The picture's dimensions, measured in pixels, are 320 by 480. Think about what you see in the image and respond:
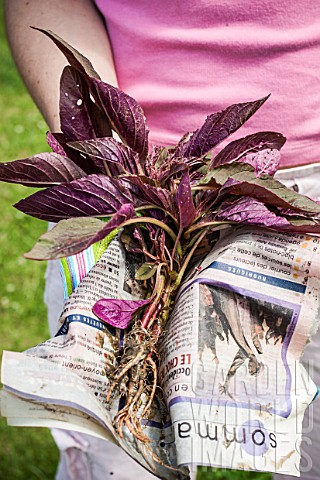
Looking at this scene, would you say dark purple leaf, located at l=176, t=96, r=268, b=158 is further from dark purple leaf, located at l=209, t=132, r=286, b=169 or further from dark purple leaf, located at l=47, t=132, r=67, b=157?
dark purple leaf, located at l=47, t=132, r=67, b=157

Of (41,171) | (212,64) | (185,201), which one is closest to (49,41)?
(212,64)

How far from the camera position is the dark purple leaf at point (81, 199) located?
91cm

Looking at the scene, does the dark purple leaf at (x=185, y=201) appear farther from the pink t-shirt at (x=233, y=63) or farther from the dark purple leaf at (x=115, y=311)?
the pink t-shirt at (x=233, y=63)

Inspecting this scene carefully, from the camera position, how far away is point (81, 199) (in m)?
0.92

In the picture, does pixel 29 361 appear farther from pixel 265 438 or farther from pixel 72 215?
pixel 265 438

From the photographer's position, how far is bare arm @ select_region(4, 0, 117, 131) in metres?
1.25

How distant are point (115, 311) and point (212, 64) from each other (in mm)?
491

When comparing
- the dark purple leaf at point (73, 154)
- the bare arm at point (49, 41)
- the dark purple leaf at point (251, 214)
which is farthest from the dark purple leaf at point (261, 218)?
the bare arm at point (49, 41)

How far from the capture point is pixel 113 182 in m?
A: 0.93

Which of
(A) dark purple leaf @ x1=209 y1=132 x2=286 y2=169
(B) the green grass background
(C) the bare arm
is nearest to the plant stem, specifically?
(A) dark purple leaf @ x1=209 y1=132 x2=286 y2=169

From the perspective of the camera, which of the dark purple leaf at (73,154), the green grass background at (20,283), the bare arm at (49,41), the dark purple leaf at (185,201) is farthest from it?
the green grass background at (20,283)

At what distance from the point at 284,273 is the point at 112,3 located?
641 mm

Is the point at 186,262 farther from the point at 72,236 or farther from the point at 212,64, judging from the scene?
the point at 212,64

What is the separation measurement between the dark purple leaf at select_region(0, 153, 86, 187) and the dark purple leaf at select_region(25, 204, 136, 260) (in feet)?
0.38
